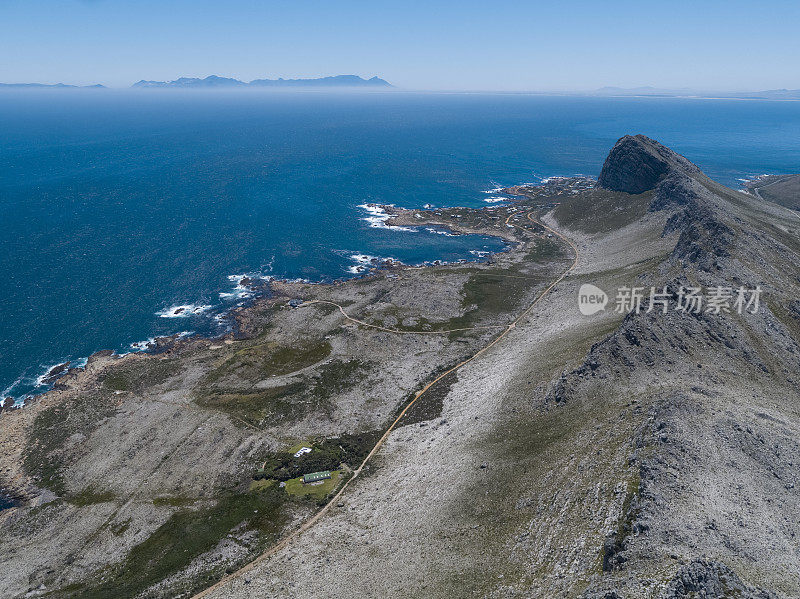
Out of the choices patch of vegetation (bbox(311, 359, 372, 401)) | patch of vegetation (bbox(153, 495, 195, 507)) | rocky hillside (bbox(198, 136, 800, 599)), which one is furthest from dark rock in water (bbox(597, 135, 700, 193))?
patch of vegetation (bbox(153, 495, 195, 507))

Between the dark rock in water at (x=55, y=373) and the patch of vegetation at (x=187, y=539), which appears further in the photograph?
the dark rock in water at (x=55, y=373)

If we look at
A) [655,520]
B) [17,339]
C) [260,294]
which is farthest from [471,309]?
[17,339]

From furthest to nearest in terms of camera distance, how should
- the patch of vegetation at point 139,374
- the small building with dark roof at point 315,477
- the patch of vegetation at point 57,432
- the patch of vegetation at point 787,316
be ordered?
the patch of vegetation at point 139,374, the patch of vegetation at point 787,316, the patch of vegetation at point 57,432, the small building with dark roof at point 315,477

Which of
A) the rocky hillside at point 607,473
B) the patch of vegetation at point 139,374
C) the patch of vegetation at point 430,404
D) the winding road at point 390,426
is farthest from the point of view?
the patch of vegetation at point 139,374

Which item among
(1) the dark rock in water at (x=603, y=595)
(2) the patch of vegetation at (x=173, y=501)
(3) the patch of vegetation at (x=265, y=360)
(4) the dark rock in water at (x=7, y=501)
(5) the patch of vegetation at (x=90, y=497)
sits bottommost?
(4) the dark rock in water at (x=7, y=501)

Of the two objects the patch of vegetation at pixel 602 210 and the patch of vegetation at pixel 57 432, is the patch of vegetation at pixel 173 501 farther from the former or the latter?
the patch of vegetation at pixel 602 210

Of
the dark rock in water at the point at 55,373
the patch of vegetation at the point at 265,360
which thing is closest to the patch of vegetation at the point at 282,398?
the patch of vegetation at the point at 265,360

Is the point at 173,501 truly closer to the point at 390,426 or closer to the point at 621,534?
the point at 390,426

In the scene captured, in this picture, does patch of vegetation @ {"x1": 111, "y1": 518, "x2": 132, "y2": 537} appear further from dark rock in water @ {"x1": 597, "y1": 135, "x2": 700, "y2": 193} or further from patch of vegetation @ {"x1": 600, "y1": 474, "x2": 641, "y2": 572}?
dark rock in water @ {"x1": 597, "y1": 135, "x2": 700, "y2": 193}
